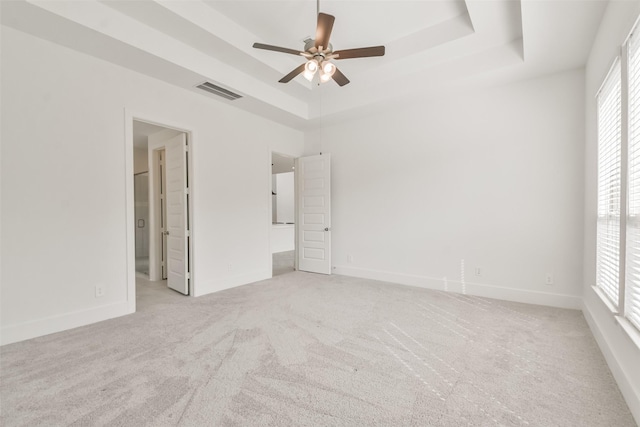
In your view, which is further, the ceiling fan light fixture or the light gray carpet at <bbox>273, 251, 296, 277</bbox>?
the light gray carpet at <bbox>273, 251, 296, 277</bbox>

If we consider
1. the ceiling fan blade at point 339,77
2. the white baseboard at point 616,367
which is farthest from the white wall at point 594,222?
the ceiling fan blade at point 339,77

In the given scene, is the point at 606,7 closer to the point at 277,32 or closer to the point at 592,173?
the point at 592,173

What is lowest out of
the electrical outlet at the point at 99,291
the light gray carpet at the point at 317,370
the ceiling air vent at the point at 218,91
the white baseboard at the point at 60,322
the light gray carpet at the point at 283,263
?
the light gray carpet at the point at 283,263

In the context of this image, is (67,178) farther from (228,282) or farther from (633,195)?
(633,195)

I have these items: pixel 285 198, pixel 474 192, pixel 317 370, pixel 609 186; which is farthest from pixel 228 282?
pixel 285 198

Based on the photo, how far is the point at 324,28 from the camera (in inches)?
92.5

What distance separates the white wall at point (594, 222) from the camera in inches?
69.4

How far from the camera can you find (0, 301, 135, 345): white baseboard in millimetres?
2574

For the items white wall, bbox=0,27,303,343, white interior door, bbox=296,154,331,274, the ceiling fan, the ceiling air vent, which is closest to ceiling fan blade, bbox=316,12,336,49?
the ceiling fan

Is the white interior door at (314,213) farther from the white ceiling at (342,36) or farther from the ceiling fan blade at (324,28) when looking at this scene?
the ceiling fan blade at (324,28)

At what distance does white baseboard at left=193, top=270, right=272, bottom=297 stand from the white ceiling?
2756 mm

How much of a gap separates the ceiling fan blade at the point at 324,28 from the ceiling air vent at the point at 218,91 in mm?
1940

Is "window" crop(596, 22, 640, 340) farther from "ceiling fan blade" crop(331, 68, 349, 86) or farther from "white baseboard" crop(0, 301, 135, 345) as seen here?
"white baseboard" crop(0, 301, 135, 345)

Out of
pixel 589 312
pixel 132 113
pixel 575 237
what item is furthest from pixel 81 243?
pixel 575 237
